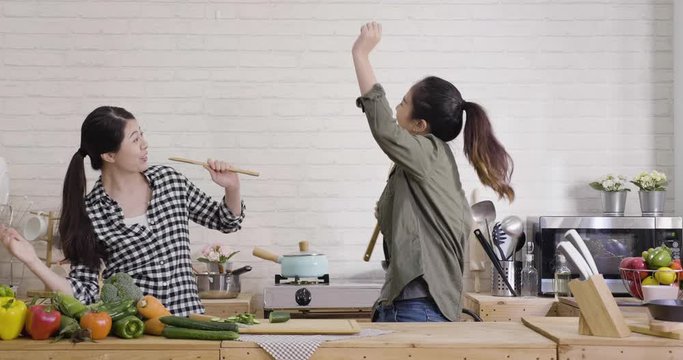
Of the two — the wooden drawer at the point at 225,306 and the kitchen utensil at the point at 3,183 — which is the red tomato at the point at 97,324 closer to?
the wooden drawer at the point at 225,306

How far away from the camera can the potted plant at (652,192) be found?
4.68 m

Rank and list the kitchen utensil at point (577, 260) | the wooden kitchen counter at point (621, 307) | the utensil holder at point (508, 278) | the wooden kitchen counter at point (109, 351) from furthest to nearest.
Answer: the utensil holder at point (508, 278) < the wooden kitchen counter at point (621, 307) < the kitchen utensil at point (577, 260) < the wooden kitchen counter at point (109, 351)

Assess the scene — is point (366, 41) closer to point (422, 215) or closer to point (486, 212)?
point (422, 215)

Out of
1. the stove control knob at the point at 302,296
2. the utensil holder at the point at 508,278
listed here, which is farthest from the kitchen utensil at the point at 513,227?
the stove control knob at the point at 302,296

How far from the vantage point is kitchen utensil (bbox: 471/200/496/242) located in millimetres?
4773

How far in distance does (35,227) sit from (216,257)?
3.25 ft

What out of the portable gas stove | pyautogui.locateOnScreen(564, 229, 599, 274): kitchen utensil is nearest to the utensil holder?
the portable gas stove

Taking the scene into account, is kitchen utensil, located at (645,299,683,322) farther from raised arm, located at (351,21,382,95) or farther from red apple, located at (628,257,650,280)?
raised arm, located at (351,21,382,95)

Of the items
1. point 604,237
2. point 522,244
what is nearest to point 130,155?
point 522,244

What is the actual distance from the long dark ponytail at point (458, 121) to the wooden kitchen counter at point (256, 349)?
0.72 meters

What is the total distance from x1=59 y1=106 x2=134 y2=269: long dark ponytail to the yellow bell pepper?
0.62 metres

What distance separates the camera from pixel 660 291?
2.89 meters

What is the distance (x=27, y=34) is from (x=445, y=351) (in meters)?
3.57

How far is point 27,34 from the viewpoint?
4895 millimetres
